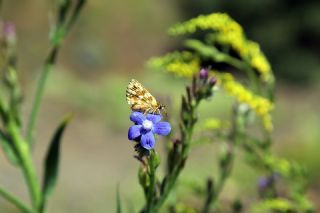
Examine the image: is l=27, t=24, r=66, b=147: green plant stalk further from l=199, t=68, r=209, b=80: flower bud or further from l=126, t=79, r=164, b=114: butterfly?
l=126, t=79, r=164, b=114: butterfly

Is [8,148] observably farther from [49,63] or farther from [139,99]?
[139,99]

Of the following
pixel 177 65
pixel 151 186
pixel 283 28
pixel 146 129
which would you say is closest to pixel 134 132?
pixel 146 129

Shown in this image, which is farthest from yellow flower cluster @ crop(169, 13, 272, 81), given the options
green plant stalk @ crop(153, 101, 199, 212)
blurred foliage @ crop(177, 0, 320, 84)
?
blurred foliage @ crop(177, 0, 320, 84)

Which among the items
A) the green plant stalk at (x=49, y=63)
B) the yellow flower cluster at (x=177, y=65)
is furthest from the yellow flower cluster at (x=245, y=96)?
the green plant stalk at (x=49, y=63)

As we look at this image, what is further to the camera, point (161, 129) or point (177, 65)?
point (177, 65)

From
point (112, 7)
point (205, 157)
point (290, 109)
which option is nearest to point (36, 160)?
point (205, 157)

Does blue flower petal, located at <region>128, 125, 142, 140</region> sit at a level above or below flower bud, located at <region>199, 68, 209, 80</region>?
below

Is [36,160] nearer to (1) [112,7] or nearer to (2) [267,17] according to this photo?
(2) [267,17]
